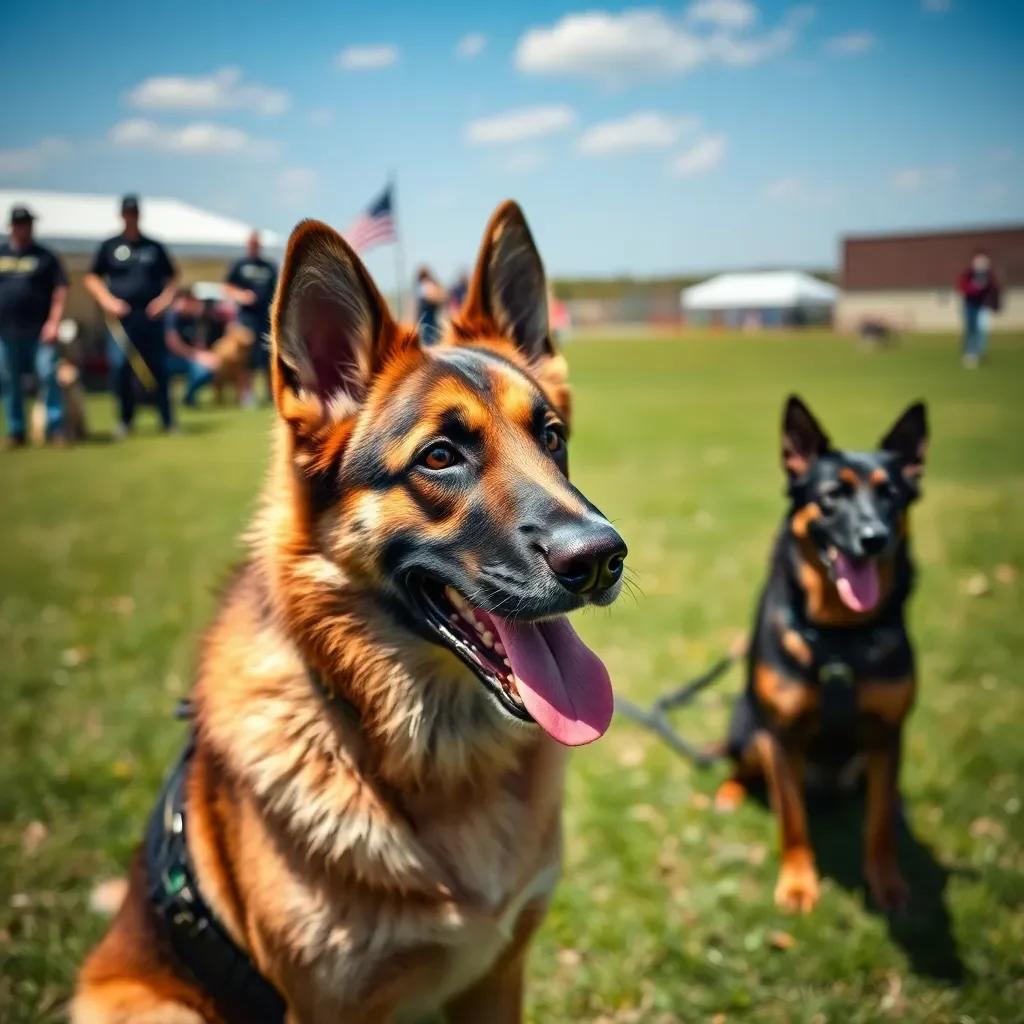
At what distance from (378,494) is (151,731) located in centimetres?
306

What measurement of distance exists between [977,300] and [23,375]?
527 inches

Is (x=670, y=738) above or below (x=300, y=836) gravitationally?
below

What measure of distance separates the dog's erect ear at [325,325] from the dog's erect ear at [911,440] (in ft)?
7.11

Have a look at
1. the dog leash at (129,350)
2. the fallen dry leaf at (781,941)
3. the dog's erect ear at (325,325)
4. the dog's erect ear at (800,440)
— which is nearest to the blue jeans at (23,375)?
the dog leash at (129,350)

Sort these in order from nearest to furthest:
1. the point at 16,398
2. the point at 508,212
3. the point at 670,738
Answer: the point at 508,212 → the point at 670,738 → the point at 16,398

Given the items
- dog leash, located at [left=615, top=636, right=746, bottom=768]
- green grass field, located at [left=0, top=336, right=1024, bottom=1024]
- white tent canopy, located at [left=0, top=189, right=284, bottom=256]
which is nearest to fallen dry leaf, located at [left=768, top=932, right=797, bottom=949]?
green grass field, located at [left=0, top=336, right=1024, bottom=1024]

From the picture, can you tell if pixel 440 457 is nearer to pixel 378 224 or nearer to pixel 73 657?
pixel 73 657

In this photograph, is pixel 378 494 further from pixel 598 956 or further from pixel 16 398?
pixel 16 398

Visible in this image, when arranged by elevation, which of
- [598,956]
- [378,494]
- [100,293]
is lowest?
[598,956]

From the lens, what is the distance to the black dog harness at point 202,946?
82.2 inches

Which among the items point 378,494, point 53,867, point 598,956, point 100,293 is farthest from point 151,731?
point 100,293

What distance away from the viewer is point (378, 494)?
1.99 m

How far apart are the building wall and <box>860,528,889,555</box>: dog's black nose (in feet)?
32.0

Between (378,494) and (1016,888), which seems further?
(1016,888)
